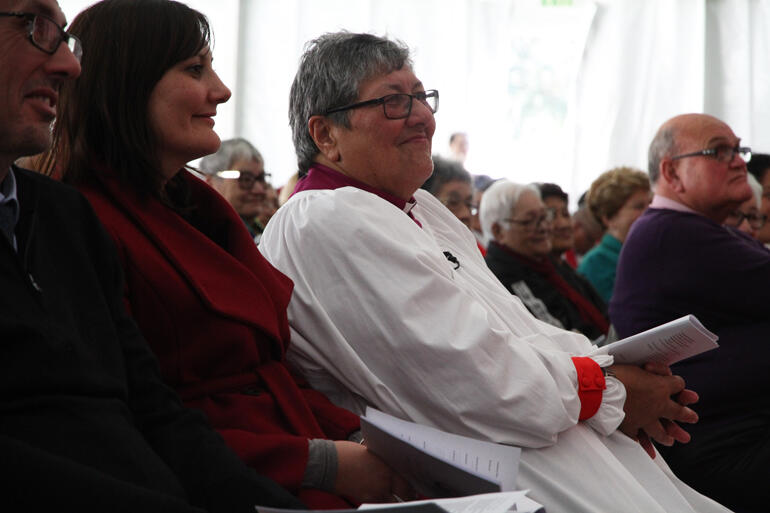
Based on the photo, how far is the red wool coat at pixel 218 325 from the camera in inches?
65.4

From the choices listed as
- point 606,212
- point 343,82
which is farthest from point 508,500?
point 606,212

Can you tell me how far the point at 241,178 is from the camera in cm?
450

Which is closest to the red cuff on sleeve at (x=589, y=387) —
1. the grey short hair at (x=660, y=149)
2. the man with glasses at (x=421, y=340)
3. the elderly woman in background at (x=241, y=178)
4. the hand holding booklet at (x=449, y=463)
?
the man with glasses at (x=421, y=340)

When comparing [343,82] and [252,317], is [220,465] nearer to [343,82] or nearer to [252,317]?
[252,317]

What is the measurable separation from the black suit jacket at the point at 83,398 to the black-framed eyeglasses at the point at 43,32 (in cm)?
22

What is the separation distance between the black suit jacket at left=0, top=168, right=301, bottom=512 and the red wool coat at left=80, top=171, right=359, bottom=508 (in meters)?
0.12

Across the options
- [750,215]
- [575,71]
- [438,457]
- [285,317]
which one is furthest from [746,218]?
[575,71]

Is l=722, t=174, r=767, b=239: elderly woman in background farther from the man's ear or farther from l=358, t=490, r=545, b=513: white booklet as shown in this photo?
l=358, t=490, r=545, b=513: white booklet

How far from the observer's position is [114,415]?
138 cm

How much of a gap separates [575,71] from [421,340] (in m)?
6.54

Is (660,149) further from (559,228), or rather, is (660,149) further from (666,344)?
(559,228)

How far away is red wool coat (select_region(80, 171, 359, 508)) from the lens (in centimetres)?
166

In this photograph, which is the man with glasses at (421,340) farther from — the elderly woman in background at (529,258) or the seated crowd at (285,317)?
the elderly woman in background at (529,258)

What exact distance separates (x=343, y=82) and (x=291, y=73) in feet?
15.0
